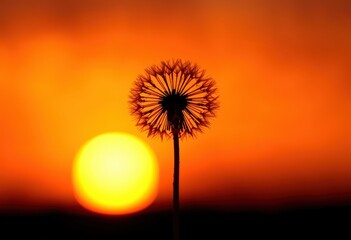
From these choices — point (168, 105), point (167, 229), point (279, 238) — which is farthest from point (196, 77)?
point (167, 229)

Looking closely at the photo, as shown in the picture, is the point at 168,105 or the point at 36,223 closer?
the point at 168,105

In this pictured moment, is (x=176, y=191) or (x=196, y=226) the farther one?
(x=196, y=226)

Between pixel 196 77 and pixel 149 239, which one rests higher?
pixel 196 77

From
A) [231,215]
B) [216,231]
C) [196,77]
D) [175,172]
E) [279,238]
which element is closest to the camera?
[175,172]

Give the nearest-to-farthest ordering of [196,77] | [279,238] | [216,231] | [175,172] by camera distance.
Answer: [175,172]
[196,77]
[279,238]
[216,231]

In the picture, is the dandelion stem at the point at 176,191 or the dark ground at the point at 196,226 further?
the dark ground at the point at 196,226

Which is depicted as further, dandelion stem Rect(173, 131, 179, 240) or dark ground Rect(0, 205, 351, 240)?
dark ground Rect(0, 205, 351, 240)

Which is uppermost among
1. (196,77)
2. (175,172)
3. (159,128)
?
(196,77)

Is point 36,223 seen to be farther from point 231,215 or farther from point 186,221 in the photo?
point 231,215
